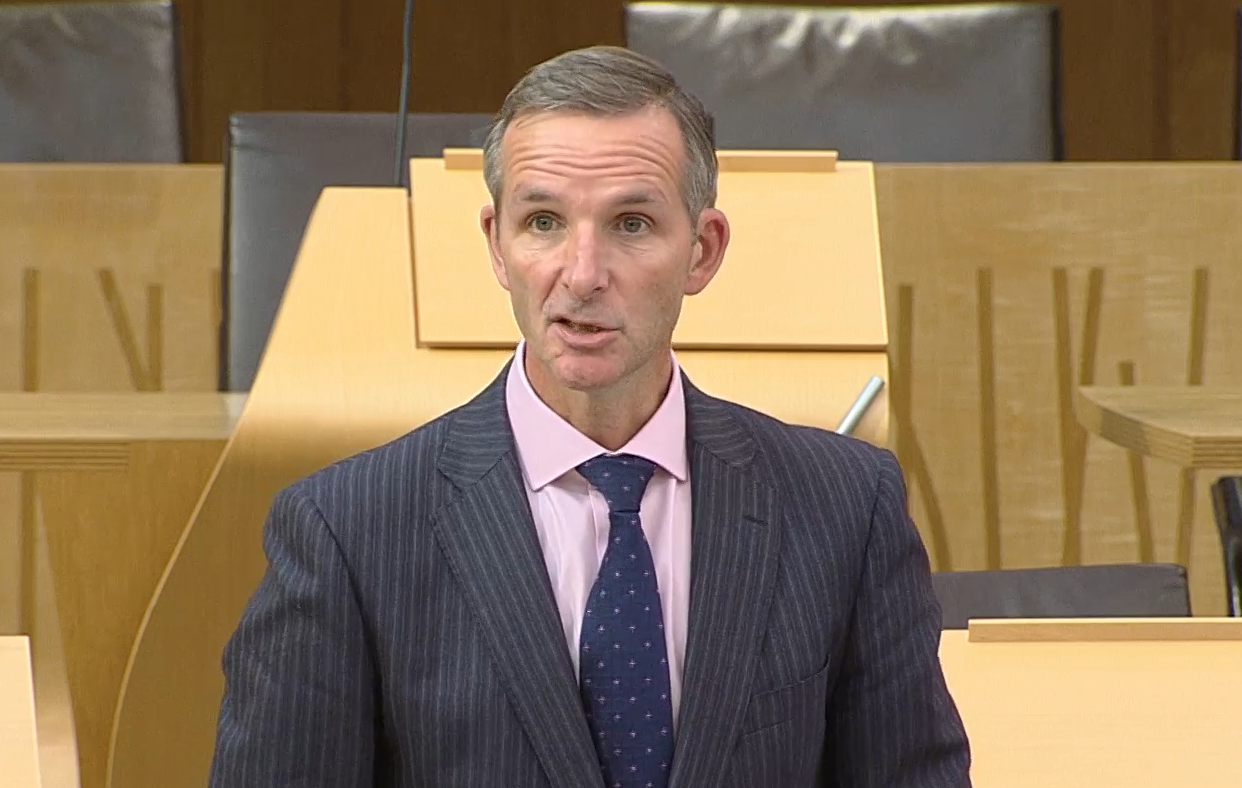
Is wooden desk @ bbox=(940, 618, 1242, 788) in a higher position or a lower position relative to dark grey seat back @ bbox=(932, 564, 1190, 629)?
lower

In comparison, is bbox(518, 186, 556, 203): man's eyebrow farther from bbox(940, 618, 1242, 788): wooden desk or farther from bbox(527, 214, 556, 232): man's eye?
bbox(940, 618, 1242, 788): wooden desk

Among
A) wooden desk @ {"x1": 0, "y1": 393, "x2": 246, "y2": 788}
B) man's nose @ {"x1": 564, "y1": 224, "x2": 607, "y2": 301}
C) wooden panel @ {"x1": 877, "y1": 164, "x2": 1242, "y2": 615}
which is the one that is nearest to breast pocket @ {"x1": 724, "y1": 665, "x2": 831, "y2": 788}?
man's nose @ {"x1": 564, "y1": 224, "x2": 607, "y2": 301}

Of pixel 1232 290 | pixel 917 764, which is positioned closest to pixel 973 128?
pixel 1232 290

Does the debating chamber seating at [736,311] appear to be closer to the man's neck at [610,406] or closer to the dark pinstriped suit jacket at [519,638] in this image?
the dark pinstriped suit jacket at [519,638]

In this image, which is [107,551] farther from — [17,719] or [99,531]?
[17,719]

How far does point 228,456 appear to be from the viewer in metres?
1.48

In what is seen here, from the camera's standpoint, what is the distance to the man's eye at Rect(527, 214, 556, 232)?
111 cm

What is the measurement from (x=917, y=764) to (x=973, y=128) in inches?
65.3

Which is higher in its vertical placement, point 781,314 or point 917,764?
point 781,314

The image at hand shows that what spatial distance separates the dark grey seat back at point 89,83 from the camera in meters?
2.80

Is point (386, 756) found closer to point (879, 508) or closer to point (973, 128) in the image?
point (879, 508)

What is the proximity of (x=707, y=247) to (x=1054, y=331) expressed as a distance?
1.38 metres

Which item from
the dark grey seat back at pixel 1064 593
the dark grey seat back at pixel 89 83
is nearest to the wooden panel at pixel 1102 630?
the dark grey seat back at pixel 1064 593

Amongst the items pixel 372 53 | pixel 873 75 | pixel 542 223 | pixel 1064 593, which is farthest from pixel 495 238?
pixel 372 53
